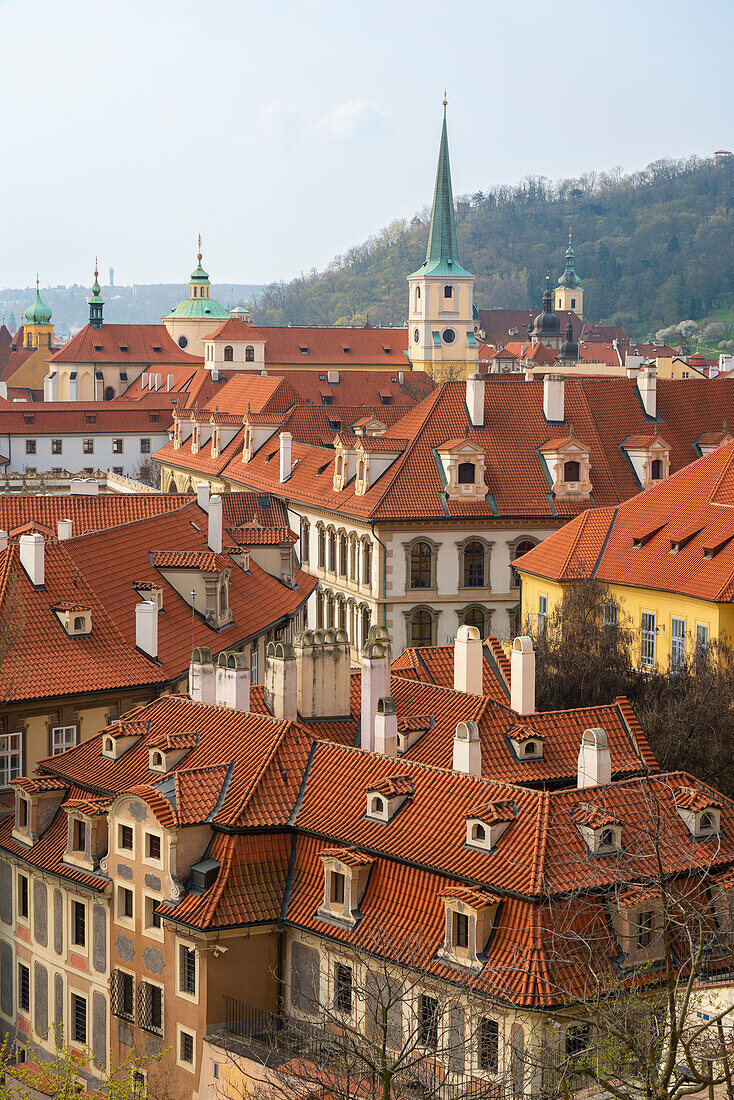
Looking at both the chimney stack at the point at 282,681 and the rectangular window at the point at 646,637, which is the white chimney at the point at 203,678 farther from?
the rectangular window at the point at 646,637

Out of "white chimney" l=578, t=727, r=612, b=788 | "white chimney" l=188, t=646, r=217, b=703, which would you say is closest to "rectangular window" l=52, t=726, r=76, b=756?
"white chimney" l=188, t=646, r=217, b=703

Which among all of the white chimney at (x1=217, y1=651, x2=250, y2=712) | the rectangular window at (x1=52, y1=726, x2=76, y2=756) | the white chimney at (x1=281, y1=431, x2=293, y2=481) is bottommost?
the rectangular window at (x1=52, y1=726, x2=76, y2=756)

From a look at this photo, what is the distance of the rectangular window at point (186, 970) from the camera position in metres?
33.1

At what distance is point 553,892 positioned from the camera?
29453mm

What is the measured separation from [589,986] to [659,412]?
160ft

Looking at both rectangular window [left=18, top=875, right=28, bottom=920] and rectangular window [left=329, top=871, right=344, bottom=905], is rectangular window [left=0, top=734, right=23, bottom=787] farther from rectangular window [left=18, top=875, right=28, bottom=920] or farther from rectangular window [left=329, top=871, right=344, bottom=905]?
rectangular window [left=329, top=871, right=344, bottom=905]

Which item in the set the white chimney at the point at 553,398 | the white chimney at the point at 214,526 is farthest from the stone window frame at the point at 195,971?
the white chimney at the point at 553,398

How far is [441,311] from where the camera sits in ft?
557

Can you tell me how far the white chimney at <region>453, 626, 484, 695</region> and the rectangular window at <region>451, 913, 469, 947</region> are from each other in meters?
13.0

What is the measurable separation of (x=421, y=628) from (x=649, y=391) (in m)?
14.8

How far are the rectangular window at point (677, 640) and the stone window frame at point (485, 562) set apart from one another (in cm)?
1585

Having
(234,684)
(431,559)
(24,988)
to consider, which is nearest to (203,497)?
(431,559)

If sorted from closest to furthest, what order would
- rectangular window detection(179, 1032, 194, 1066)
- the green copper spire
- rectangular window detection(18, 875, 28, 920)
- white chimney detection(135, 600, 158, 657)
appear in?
rectangular window detection(179, 1032, 194, 1066)
rectangular window detection(18, 875, 28, 920)
white chimney detection(135, 600, 158, 657)
the green copper spire

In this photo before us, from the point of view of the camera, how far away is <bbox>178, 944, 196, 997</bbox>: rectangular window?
3309 cm
